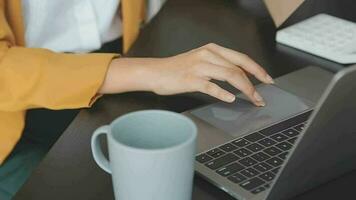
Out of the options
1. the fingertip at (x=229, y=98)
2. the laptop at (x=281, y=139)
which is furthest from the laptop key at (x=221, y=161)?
the fingertip at (x=229, y=98)

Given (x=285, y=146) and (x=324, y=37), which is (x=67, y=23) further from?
(x=285, y=146)

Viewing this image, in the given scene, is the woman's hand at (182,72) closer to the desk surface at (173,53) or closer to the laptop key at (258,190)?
the desk surface at (173,53)

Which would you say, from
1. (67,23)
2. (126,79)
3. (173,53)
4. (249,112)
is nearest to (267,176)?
(249,112)

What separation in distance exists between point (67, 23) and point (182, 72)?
1.19 ft

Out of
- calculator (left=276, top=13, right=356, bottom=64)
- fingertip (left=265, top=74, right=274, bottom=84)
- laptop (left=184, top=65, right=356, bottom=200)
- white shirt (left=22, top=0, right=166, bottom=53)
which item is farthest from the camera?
white shirt (left=22, top=0, right=166, bottom=53)

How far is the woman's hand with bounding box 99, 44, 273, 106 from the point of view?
0.86 meters

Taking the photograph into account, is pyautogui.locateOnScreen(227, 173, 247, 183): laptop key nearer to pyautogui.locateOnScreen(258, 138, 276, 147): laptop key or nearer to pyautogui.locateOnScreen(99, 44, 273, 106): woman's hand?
pyautogui.locateOnScreen(258, 138, 276, 147): laptop key

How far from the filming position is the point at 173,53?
3.38ft

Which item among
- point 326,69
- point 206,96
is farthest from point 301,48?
Answer: point 206,96

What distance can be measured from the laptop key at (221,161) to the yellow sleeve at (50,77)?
0.24 metres

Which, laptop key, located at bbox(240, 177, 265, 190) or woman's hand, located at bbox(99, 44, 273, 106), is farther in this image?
woman's hand, located at bbox(99, 44, 273, 106)

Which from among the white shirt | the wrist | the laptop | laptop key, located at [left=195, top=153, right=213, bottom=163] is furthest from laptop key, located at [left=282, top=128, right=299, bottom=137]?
the white shirt

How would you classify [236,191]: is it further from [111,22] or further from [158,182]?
[111,22]

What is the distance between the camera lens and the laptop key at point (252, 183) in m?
0.66
